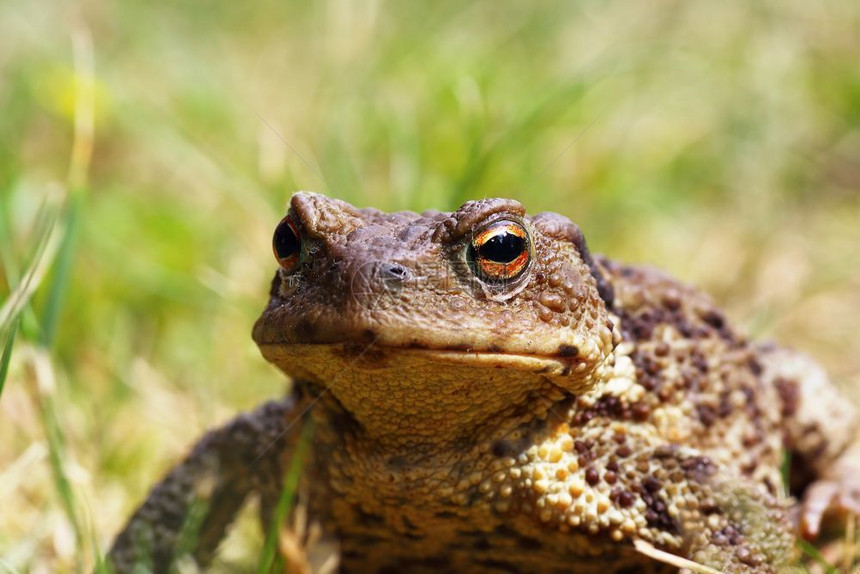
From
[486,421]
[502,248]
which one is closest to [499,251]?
[502,248]

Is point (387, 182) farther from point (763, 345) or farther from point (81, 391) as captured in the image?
point (763, 345)

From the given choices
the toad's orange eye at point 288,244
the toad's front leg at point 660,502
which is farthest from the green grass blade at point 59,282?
the toad's front leg at point 660,502

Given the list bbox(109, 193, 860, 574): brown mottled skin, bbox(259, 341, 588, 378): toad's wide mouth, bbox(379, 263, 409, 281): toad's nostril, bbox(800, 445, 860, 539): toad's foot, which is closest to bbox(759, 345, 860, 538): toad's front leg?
bbox(800, 445, 860, 539): toad's foot

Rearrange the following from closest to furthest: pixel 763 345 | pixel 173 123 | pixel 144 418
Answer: pixel 763 345 < pixel 144 418 < pixel 173 123

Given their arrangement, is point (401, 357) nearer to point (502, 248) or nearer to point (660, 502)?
point (502, 248)

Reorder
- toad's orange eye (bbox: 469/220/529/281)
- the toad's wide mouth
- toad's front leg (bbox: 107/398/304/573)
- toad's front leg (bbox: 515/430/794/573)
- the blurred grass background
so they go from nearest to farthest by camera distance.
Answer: the toad's wide mouth < toad's orange eye (bbox: 469/220/529/281) < toad's front leg (bbox: 515/430/794/573) < toad's front leg (bbox: 107/398/304/573) < the blurred grass background

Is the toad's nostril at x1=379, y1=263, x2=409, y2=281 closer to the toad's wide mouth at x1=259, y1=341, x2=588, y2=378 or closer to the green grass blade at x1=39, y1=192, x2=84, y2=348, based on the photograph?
the toad's wide mouth at x1=259, y1=341, x2=588, y2=378

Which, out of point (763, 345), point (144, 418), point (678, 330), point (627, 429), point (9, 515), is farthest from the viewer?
point (144, 418)

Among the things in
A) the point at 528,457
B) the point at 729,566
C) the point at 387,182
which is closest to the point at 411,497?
the point at 528,457
